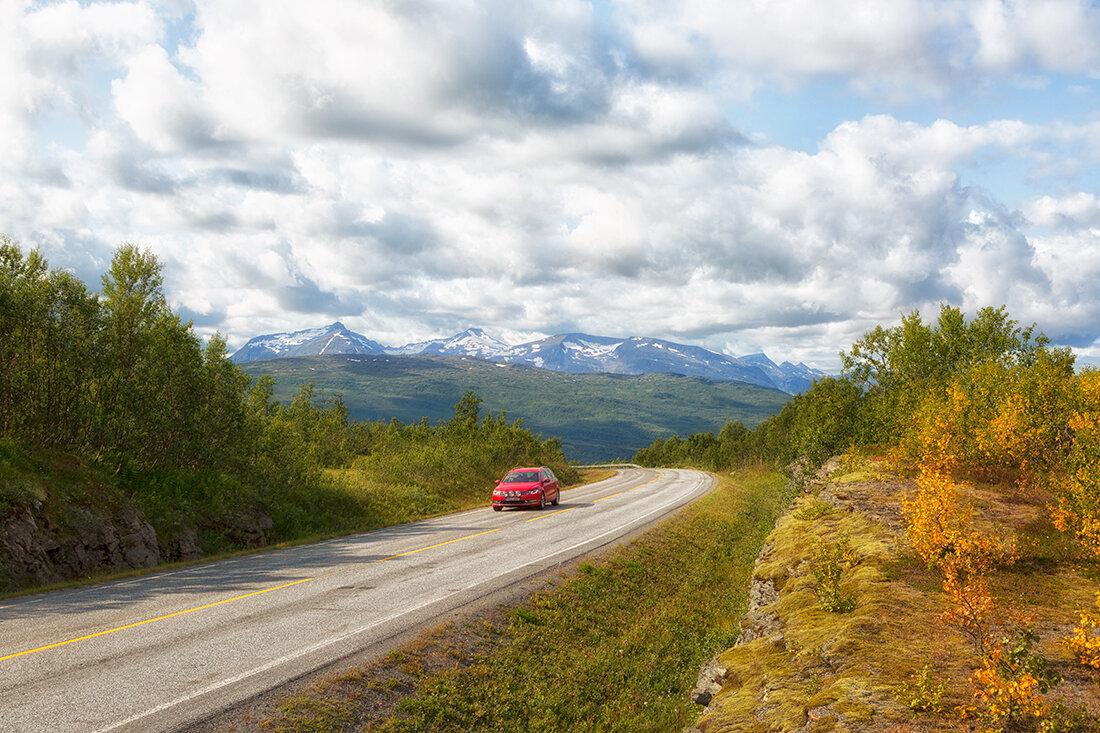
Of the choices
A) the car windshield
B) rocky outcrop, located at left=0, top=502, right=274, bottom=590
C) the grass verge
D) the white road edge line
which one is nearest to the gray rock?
the grass verge

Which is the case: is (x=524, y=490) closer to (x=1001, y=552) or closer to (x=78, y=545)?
(x=78, y=545)

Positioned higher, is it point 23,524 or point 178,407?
point 178,407

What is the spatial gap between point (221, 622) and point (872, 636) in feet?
33.2

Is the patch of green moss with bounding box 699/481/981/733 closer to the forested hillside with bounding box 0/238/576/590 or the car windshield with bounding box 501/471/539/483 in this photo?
the forested hillside with bounding box 0/238/576/590

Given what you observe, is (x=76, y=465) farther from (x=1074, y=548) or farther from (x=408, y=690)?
(x=1074, y=548)

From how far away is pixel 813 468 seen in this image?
96.1ft

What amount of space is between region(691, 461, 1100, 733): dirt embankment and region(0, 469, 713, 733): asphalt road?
5.81 meters

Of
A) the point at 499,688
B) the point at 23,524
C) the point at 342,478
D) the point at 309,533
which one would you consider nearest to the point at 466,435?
the point at 342,478

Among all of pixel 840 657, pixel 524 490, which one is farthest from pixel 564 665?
pixel 524 490

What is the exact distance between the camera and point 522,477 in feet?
94.1

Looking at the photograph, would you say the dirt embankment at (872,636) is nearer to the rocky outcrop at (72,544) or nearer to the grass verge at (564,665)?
the grass verge at (564,665)

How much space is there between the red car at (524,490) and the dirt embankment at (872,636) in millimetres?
15723

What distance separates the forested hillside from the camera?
15516mm

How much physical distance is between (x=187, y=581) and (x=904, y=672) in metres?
14.3
